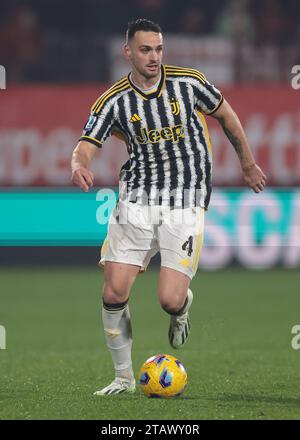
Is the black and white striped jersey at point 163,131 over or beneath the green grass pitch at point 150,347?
over

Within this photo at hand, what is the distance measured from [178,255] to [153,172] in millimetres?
539

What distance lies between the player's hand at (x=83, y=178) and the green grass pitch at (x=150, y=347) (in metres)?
1.23

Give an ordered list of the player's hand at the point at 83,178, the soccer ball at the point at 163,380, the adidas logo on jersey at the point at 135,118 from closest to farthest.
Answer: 1. the player's hand at the point at 83,178
2. the soccer ball at the point at 163,380
3. the adidas logo on jersey at the point at 135,118

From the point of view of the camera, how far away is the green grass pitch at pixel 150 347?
6.38 metres

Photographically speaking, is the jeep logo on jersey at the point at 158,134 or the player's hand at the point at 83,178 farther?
the jeep logo on jersey at the point at 158,134

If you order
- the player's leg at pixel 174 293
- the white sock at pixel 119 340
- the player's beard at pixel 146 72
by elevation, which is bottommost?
the white sock at pixel 119 340

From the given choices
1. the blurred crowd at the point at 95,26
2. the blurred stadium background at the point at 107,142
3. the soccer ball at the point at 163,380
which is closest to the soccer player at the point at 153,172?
the soccer ball at the point at 163,380

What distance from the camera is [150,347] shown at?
374 inches

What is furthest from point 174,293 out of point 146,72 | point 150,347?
point 150,347

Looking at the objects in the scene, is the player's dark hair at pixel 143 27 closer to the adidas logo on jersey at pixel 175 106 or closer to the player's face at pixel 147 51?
the player's face at pixel 147 51

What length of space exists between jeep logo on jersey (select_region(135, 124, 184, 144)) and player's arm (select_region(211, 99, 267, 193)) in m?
0.26

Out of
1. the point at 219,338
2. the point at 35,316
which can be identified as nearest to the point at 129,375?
the point at 219,338

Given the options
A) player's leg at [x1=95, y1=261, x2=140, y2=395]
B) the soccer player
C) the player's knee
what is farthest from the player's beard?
the player's knee
